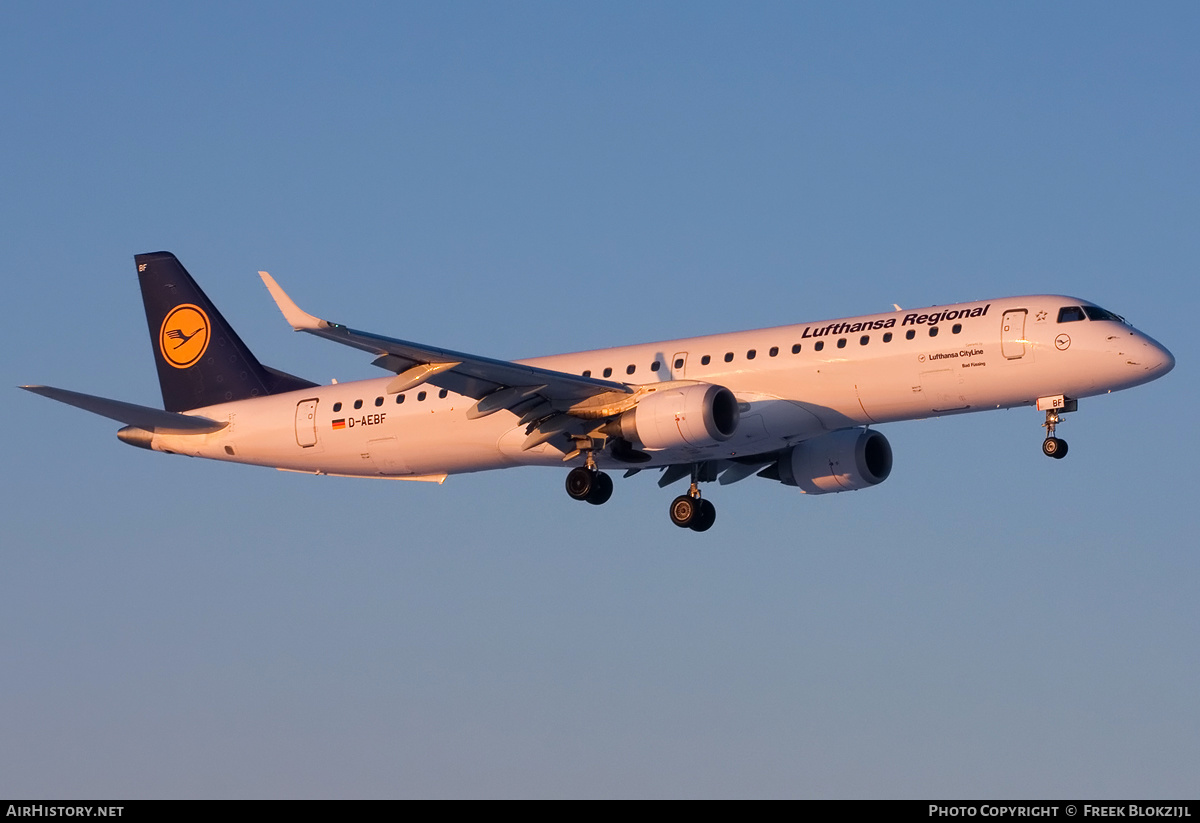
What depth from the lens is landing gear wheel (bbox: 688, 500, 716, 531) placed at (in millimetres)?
49719

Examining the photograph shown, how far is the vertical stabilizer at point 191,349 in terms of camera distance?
54.5 m

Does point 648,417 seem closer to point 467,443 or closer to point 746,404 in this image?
point 746,404

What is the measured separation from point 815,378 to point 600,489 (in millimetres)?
7212

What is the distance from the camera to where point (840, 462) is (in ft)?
163

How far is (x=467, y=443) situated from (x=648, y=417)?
6.85 metres

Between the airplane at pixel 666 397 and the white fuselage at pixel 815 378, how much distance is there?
1.9 inches

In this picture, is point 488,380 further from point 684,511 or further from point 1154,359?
point 1154,359

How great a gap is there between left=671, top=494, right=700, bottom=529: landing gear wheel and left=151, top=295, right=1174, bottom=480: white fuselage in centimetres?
262

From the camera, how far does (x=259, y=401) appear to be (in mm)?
53219

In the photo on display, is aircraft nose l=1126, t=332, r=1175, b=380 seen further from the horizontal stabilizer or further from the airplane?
the horizontal stabilizer

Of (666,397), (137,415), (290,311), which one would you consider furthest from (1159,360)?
(137,415)

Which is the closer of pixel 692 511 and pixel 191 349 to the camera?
pixel 692 511
